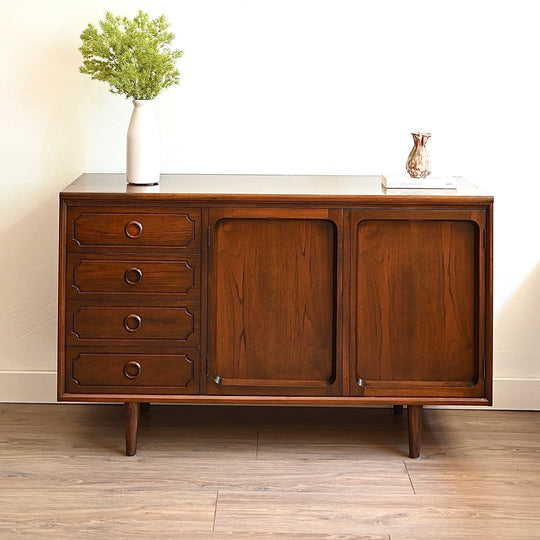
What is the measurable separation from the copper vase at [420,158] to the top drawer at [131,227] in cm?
63

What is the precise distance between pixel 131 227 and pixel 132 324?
261mm

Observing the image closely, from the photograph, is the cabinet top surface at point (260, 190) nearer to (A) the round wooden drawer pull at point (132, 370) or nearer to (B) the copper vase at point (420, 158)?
(B) the copper vase at point (420, 158)

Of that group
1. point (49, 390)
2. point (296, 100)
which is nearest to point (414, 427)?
point (296, 100)

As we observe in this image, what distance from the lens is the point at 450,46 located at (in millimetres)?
3029

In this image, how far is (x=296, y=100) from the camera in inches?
120

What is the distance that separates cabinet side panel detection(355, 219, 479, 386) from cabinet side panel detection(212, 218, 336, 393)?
9cm

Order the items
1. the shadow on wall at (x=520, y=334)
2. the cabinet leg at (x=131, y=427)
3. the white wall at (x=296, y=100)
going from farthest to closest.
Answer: the shadow on wall at (x=520, y=334) < the white wall at (x=296, y=100) < the cabinet leg at (x=131, y=427)

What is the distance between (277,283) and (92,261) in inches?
19.5

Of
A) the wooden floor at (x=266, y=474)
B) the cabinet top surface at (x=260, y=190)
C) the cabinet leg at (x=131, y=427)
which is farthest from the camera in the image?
the cabinet leg at (x=131, y=427)

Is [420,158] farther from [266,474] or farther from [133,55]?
[266,474]

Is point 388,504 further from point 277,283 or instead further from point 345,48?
point 345,48

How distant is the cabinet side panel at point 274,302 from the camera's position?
8.66 feet

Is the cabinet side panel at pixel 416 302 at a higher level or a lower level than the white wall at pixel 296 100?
lower

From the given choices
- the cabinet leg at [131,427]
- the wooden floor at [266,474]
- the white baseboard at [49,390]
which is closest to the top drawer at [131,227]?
the cabinet leg at [131,427]
